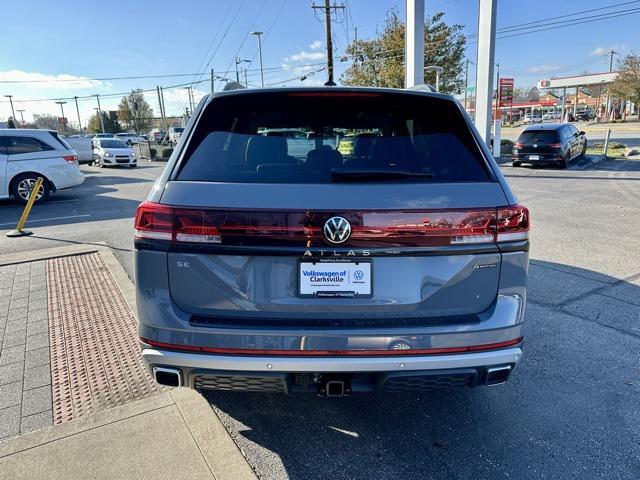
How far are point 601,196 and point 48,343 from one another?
11.4m

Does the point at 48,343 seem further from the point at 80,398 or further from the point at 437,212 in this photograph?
the point at 437,212

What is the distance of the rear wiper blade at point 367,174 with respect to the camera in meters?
2.10

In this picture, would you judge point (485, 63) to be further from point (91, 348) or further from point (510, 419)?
point (91, 348)

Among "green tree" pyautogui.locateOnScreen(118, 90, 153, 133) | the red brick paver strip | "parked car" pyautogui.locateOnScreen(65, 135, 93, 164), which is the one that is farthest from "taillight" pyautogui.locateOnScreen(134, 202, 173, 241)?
"green tree" pyautogui.locateOnScreen(118, 90, 153, 133)

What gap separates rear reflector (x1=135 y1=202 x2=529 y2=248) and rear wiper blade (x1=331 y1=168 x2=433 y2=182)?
220 millimetres

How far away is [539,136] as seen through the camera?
58.7 feet

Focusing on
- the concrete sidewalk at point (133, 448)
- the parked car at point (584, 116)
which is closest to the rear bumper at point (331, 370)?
the concrete sidewalk at point (133, 448)

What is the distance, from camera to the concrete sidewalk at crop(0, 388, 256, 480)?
2.28m

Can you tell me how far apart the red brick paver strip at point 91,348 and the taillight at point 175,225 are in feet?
4.76

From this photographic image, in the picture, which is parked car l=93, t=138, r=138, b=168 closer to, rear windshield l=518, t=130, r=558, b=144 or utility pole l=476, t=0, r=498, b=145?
utility pole l=476, t=0, r=498, b=145

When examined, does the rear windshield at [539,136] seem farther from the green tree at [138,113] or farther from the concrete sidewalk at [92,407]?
the green tree at [138,113]

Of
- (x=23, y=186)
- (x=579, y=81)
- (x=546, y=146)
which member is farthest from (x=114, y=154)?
(x=579, y=81)

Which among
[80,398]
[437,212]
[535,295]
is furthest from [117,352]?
[535,295]

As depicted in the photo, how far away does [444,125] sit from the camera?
243 centimetres
